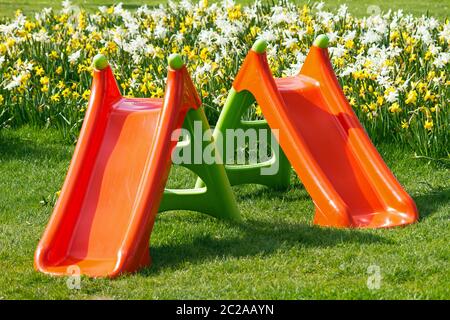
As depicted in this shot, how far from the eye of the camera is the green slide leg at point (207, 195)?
552 cm

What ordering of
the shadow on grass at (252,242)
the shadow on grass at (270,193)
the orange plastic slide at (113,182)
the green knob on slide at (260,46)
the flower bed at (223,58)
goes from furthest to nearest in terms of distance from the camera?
the flower bed at (223,58), the shadow on grass at (270,193), the green knob on slide at (260,46), the shadow on grass at (252,242), the orange plastic slide at (113,182)

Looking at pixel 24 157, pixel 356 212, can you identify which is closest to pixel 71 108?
pixel 24 157

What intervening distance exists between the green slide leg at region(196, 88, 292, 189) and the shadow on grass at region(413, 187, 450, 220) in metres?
0.85

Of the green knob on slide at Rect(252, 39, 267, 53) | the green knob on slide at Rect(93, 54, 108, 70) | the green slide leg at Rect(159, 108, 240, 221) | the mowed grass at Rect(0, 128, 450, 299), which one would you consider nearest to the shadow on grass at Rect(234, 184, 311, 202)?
the mowed grass at Rect(0, 128, 450, 299)

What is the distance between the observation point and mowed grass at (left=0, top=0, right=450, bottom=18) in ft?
40.8

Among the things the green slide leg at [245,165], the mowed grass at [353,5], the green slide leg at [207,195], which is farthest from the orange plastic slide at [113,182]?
the mowed grass at [353,5]

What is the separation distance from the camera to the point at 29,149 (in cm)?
725

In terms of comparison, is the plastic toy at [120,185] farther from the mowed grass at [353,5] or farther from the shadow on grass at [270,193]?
the mowed grass at [353,5]

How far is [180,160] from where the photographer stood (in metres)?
5.55

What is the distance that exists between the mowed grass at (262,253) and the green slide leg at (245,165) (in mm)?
91

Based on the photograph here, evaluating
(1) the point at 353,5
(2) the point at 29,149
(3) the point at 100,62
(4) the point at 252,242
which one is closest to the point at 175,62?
(3) the point at 100,62

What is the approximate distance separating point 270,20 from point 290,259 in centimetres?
372

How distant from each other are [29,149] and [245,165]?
1.75m

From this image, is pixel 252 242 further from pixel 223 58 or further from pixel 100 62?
pixel 223 58
